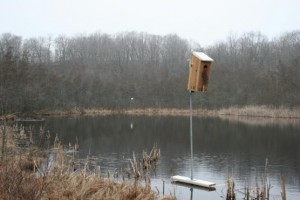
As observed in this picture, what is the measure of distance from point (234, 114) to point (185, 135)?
17624 mm

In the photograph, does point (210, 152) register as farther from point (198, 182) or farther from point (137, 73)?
point (137, 73)

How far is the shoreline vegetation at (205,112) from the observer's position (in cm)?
3583

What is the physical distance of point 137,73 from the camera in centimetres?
6219

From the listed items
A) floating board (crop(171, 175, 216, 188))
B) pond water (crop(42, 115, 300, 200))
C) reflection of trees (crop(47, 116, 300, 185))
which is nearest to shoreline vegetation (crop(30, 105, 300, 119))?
pond water (crop(42, 115, 300, 200))

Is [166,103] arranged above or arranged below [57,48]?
below

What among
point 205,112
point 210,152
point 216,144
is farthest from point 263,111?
point 210,152

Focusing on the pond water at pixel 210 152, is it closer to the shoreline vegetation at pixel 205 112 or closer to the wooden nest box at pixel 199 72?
the wooden nest box at pixel 199 72

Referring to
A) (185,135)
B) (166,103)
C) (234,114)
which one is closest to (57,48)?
(166,103)

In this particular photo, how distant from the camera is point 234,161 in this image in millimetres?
15492

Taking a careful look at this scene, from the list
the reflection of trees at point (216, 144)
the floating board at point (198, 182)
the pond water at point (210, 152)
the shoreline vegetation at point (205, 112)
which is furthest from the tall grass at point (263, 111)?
the floating board at point (198, 182)

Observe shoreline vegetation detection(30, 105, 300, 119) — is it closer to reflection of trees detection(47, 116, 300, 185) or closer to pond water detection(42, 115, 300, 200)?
pond water detection(42, 115, 300, 200)

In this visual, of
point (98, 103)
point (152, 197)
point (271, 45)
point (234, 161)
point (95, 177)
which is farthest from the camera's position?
point (271, 45)

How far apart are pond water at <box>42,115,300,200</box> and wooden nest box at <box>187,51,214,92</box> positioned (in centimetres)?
240

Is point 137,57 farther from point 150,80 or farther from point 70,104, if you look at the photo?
point 70,104
